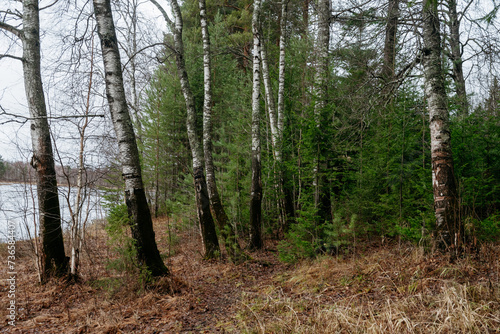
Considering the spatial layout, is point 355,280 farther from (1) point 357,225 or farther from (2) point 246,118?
(2) point 246,118

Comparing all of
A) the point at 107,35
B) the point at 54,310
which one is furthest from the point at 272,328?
the point at 107,35

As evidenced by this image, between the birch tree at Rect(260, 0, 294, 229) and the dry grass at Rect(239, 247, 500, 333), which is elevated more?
the birch tree at Rect(260, 0, 294, 229)

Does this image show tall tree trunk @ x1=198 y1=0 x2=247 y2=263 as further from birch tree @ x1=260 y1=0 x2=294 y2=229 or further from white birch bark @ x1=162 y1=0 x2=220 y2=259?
birch tree @ x1=260 y1=0 x2=294 y2=229

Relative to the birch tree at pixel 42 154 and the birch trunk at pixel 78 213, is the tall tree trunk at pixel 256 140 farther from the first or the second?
the birch tree at pixel 42 154

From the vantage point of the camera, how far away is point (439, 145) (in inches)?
174

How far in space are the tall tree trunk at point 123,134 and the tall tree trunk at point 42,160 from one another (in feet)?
5.77

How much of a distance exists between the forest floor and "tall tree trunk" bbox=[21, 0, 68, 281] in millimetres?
512

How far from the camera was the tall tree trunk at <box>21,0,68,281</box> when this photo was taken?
5.44 metres

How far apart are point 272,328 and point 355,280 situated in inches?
71.9

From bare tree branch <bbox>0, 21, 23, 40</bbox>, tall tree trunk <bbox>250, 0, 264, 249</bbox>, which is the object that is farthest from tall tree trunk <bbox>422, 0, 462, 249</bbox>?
bare tree branch <bbox>0, 21, 23, 40</bbox>

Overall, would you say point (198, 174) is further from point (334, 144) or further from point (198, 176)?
point (334, 144)

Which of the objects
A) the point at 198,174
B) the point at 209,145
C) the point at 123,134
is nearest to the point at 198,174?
the point at 198,174

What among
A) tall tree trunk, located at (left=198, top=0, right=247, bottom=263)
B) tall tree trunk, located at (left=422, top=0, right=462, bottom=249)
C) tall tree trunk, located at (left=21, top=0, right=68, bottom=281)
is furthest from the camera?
tall tree trunk, located at (left=198, top=0, right=247, bottom=263)

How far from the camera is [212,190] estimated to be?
7426 mm
